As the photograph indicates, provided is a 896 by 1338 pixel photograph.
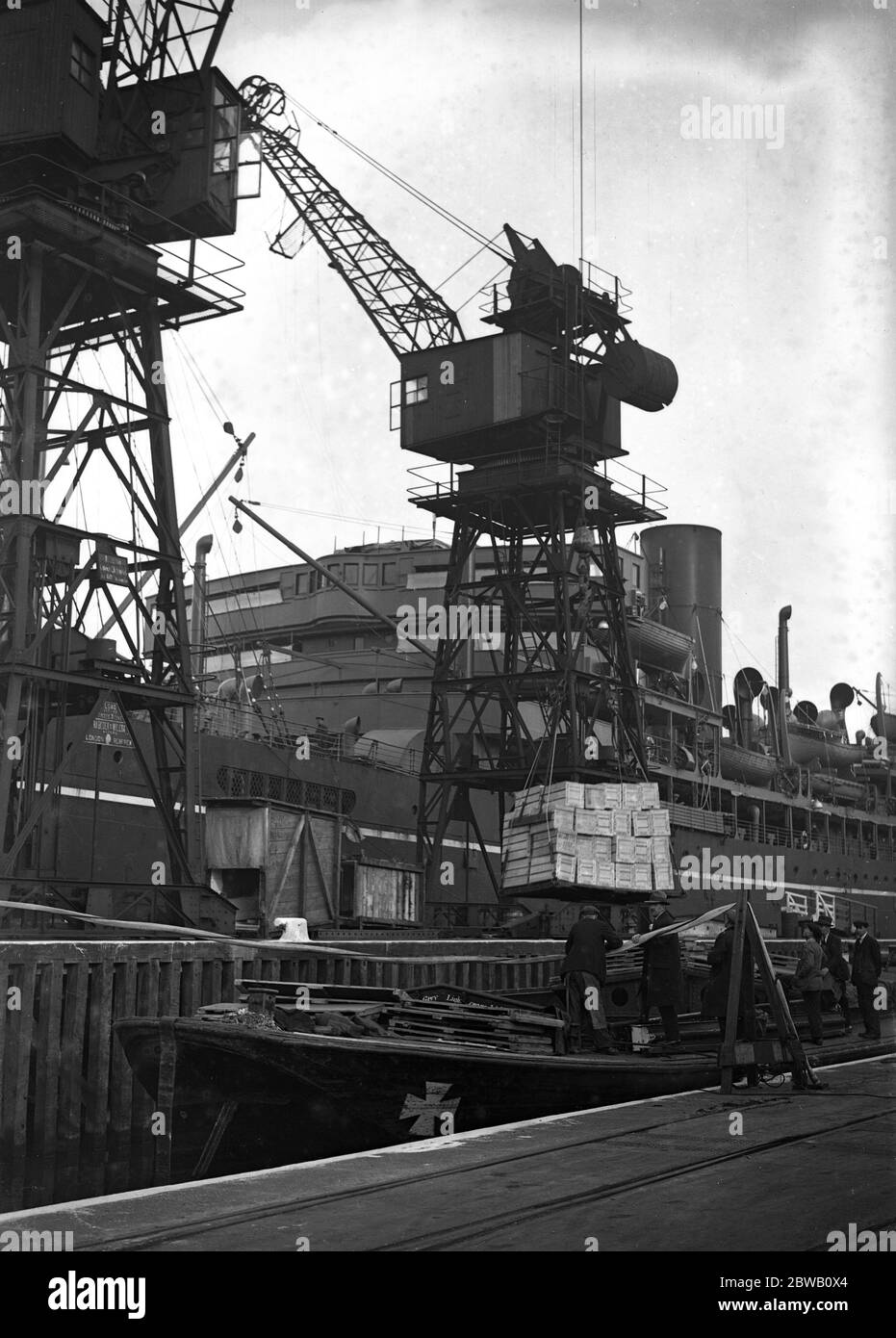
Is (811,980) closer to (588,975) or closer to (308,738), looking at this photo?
(588,975)

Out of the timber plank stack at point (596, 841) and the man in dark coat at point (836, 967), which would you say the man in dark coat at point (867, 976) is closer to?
the man in dark coat at point (836, 967)

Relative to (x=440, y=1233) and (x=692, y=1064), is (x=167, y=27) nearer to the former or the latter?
(x=692, y=1064)

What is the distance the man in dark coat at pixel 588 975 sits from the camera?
1545 centimetres

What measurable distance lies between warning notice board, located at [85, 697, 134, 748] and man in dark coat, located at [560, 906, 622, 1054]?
42.6 ft

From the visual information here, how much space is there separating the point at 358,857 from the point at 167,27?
17246 mm

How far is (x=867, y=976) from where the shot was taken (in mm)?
19688

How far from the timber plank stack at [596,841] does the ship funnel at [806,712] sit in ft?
117

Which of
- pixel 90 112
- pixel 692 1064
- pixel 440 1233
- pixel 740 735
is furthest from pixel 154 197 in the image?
pixel 740 735

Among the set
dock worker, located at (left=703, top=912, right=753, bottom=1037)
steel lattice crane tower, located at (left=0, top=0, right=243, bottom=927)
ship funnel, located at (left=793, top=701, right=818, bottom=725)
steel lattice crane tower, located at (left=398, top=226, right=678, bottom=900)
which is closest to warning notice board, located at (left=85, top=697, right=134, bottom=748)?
steel lattice crane tower, located at (left=0, top=0, right=243, bottom=927)

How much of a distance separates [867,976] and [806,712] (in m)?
48.2

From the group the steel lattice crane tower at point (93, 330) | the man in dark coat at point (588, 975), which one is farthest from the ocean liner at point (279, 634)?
the man in dark coat at point (588, 975)

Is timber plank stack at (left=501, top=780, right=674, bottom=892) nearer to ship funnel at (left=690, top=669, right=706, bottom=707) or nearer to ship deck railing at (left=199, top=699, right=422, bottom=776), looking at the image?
ship deck railing at (left=199, top=699, right=422, bottom=776)

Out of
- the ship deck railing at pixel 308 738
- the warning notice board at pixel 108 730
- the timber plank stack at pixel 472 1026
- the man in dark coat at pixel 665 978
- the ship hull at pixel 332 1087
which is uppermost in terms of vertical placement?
the ship deck railing at pixel 308 738

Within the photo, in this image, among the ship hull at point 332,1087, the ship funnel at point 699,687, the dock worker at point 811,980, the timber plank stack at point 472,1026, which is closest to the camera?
the ship hull at point 332,1087
